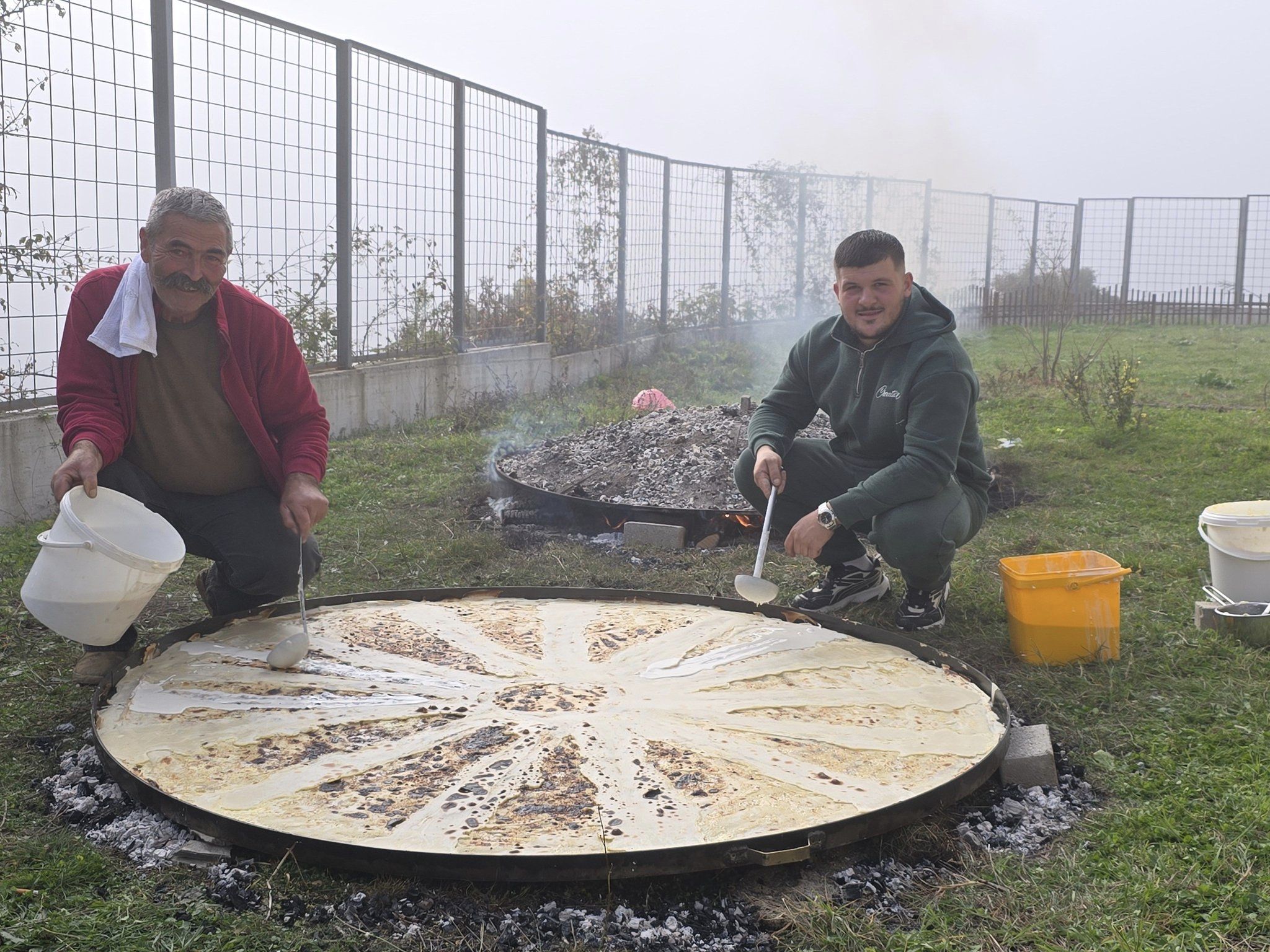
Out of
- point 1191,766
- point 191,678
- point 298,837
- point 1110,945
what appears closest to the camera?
point 1110,945

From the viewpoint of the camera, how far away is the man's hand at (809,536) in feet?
10.1

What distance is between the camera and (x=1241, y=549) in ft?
10.3

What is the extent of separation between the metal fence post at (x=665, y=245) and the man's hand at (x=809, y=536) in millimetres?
9137

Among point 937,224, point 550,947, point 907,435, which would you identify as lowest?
point 550,947

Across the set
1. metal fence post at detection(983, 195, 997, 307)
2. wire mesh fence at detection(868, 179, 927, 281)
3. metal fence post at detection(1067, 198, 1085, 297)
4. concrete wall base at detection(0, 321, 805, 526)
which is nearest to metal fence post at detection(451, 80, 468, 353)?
concrete wall base at detection(0, 321, 805, 526)

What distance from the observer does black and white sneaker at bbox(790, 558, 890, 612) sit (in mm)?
3623

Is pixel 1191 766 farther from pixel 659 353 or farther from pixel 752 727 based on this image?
pixel 659 353

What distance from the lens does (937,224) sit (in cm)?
1680

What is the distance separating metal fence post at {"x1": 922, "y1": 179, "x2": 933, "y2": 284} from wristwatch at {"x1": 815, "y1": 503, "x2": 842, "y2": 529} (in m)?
14.1

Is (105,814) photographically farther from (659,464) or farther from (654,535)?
(659,464)

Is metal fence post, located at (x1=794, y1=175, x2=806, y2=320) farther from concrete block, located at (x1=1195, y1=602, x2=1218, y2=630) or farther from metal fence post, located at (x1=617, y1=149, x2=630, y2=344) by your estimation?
concrete block, located at (x1=1195, y1=602, x2=1218, y2=630)

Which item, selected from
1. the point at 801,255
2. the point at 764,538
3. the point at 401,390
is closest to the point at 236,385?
the point at 764,538

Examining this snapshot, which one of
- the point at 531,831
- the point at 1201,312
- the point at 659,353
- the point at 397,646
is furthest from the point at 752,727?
the point at 1201,312

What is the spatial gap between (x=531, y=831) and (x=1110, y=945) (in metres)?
0.98
